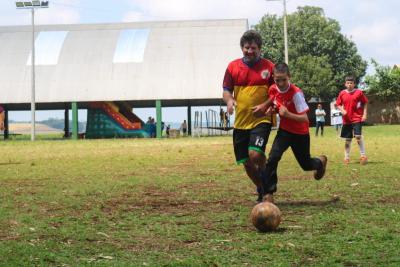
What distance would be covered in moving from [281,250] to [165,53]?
43014mm

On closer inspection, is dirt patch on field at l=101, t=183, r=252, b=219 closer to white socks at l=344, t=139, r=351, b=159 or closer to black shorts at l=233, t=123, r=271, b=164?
black shorts at l=233, t=123, r=271, b=164

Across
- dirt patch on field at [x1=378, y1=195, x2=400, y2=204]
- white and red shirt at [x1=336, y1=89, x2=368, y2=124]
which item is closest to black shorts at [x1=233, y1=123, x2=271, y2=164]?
dirt patch on field at [x1=378, y1=195, x2=400, y2=204]

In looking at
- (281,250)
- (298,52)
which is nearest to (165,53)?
(298,52)

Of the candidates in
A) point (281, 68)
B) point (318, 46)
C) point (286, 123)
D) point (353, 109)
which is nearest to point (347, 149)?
point (353, 109)

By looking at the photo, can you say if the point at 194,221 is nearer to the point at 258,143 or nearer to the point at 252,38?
the point at 258,143

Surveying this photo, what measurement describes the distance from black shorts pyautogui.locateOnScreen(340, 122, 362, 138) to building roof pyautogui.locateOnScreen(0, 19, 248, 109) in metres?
31.2

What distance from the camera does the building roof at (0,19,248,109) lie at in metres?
45.7

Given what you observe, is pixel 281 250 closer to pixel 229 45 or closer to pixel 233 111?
pixel 233 111

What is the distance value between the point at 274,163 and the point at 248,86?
97 cm

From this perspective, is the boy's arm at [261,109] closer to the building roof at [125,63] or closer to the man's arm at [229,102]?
the man's arm at [229,102]

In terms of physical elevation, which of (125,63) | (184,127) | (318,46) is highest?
(318,46)

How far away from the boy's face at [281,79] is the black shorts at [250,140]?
53 cm

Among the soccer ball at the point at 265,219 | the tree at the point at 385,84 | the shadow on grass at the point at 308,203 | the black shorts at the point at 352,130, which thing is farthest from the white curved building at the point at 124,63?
the soccer ball at the point at 265,219

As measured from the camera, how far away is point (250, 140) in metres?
7.47
